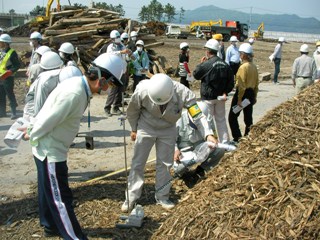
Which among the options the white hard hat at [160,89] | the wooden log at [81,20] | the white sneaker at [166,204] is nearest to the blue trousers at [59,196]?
the white hard hat at [160,89]

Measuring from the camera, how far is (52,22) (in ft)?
52.1

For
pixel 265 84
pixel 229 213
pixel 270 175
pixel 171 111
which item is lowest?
pixel 265 84

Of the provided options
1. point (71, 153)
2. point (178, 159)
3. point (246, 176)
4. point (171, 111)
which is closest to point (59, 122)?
point (171, 111)

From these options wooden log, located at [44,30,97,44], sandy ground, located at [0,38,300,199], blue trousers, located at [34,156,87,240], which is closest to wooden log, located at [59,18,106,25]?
wooden log, located at [44,30,97,44]

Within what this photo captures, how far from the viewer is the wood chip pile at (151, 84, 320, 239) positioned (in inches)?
123

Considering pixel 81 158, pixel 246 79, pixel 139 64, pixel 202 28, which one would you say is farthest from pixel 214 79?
pixel 202 28

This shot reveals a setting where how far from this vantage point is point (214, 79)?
261 inches

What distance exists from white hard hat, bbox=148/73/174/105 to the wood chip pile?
1.01m

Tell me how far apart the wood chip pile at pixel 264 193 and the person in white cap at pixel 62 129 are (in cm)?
97

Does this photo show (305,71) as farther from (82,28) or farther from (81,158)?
(82,28)

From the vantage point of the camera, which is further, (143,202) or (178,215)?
(143,202)

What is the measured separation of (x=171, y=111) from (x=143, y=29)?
12578 millimetres

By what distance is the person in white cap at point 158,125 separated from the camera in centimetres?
434

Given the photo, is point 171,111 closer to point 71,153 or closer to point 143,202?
point 143,202
